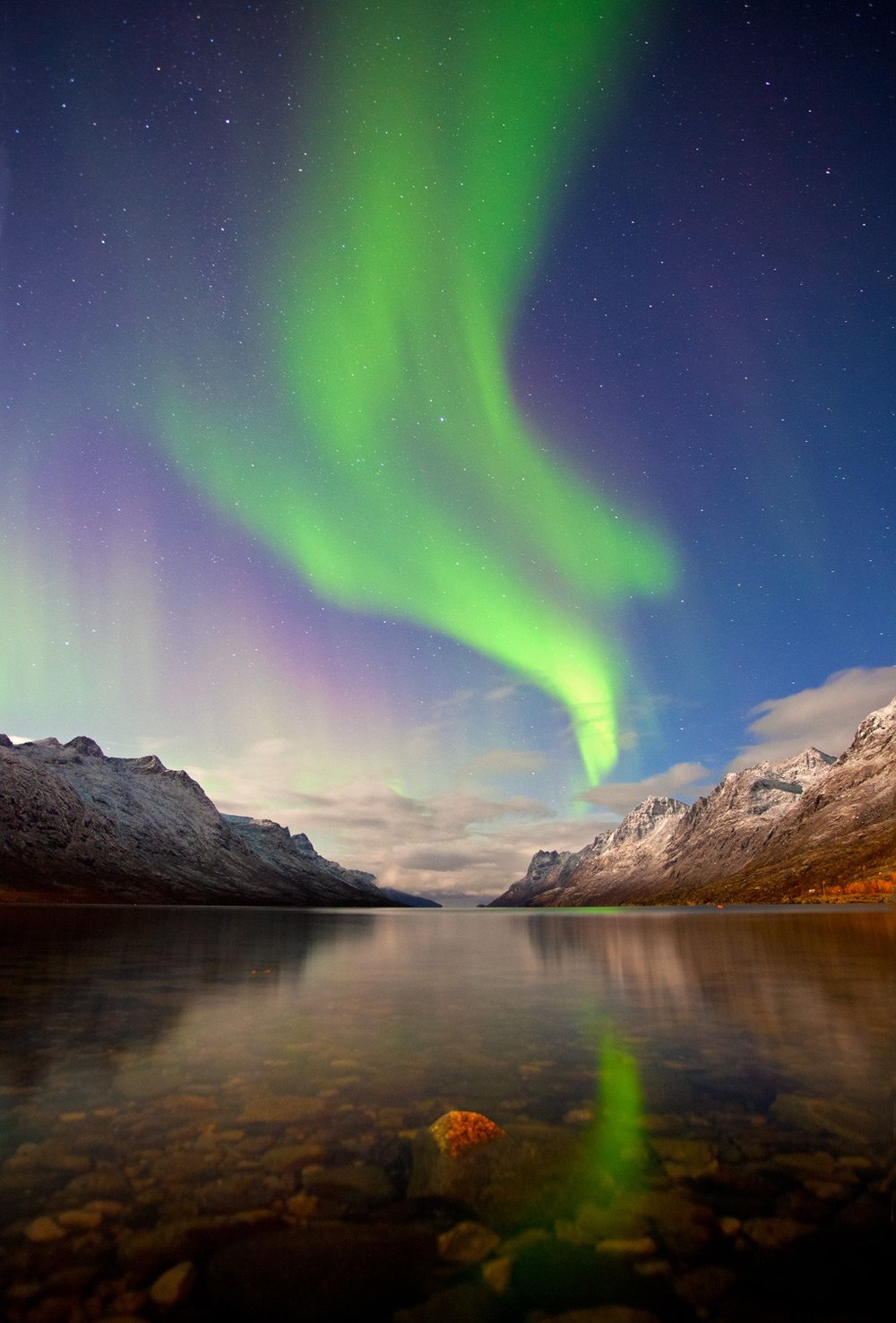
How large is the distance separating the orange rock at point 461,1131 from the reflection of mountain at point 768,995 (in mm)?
8471

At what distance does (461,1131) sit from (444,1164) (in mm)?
909

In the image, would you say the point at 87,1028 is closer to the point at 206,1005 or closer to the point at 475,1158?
the point at 206,1005

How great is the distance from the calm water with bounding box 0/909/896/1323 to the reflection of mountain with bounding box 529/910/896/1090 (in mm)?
215

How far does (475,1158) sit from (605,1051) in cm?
872

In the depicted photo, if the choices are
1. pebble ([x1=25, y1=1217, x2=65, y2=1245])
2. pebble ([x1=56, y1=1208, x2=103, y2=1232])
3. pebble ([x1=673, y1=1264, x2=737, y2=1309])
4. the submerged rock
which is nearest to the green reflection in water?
the submerged rock

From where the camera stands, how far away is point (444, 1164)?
984cm

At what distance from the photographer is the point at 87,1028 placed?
771 inches

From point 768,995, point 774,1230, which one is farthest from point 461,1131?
point 768,995

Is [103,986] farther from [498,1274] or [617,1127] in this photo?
[498,1274]

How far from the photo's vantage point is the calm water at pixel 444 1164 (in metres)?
6.64

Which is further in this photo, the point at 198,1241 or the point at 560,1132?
the point at 560,1132

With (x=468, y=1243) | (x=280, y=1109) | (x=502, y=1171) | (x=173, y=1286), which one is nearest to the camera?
(x=173, y=1286)

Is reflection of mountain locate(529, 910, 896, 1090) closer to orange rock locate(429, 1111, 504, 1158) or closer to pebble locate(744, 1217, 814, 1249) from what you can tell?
pebble locate(744, 1217, 814, 1249)

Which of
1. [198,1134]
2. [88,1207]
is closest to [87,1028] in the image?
[198,1134]
